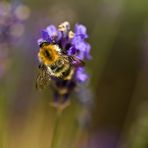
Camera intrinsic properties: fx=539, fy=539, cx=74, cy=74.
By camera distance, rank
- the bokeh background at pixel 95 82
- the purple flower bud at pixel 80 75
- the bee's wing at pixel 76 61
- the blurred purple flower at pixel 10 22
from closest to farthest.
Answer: the bee's wing at pixel 76 61 → the purple flower bud at pixel 80 75 → the blurred purple flower at pixel 10 22 → the bokeh background at pixel 95 82

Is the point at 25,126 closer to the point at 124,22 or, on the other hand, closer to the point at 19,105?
the point at 19,105

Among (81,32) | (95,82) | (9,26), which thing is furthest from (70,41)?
(95,82)

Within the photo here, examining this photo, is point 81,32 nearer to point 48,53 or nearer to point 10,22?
point 48,53

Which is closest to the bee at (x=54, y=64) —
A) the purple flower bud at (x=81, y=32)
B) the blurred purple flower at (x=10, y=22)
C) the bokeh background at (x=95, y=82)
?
the purple flower bud at (x=81, y=32)

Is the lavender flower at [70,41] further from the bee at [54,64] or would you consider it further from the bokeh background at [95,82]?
the bokeh background at [95,82]

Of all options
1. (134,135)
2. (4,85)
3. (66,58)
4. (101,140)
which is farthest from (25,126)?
(66,58)
